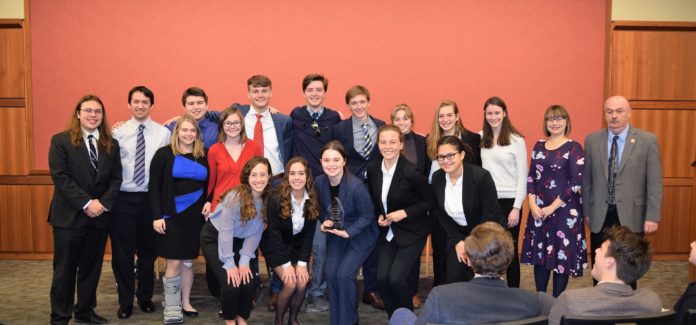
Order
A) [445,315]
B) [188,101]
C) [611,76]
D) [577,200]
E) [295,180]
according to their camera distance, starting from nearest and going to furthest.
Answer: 1. [445,315]
2. [295,180]
3. [577,200]
4. [188,101]
5. [611,76]

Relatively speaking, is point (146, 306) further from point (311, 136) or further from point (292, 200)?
point (311, 136)

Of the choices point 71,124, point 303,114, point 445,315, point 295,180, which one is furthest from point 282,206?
point 445,315

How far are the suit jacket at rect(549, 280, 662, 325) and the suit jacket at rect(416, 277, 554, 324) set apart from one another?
7 centimetres

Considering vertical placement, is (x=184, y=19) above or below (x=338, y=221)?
above

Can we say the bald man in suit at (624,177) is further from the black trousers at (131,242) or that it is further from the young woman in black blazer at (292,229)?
the black trousers at (131,242)

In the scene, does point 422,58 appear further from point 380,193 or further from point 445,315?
point 445,315

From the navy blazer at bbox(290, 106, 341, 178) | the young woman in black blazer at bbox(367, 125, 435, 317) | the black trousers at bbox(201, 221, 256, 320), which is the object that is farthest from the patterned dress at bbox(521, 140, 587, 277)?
the black trousers at bbox(201, 221, 256, 320)

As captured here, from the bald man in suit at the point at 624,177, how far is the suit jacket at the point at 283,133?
7.10ft

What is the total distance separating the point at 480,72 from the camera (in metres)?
6.57

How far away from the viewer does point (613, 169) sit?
4348mm

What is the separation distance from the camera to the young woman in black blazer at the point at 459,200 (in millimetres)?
3908

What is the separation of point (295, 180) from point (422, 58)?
299 cm

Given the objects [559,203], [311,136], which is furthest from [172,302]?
[559,203]

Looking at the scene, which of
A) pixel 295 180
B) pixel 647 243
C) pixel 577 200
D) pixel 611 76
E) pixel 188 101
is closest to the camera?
pixel 647 243
